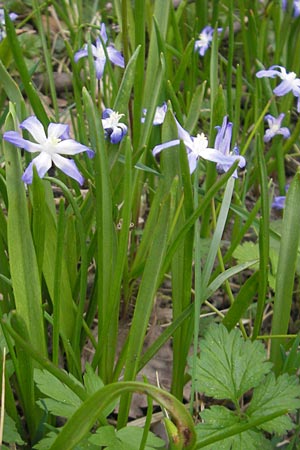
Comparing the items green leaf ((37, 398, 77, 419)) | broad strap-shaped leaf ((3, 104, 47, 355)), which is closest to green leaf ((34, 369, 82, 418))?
green leaf ((37, 398, 77, 419))

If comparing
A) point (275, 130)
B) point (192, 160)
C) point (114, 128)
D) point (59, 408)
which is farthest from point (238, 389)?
point (275, 130)

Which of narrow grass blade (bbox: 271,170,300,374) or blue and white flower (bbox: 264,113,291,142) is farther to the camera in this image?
blue and white flower (bbox: 264,113,291,142)

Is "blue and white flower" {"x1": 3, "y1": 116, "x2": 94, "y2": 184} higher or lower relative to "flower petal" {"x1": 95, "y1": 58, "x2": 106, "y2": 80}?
lower

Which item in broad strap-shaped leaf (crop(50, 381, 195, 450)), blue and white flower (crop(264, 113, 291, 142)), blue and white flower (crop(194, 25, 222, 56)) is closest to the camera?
broad strap-shaped leaf (crop(50, 381, 195, 450))

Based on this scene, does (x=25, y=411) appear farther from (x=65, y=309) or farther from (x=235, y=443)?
(x=235, y=443)

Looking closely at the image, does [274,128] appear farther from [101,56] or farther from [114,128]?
[114,128]

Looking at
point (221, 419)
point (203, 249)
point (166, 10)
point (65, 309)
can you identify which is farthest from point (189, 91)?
point (221, 419)

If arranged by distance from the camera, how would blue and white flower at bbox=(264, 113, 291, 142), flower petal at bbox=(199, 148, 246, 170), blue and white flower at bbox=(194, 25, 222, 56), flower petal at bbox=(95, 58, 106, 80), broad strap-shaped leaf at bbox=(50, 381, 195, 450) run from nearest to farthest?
broad strap-shaped leaf at bbox=(50, 381, 195, 450)
flower petal at bbox=(199, 148, 246, 170)
flower petal at bbox=(95, 58, 106, 80)
blue and white flower at bbox=(264, 113, 291, 142)
blue and white flower at bbox=(194, 25, 222, 56)

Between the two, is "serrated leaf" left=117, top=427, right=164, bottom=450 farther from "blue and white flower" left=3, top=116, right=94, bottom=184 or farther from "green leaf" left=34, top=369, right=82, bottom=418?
"blue and white flower" left=3, top=116, right=94, bottom=184
